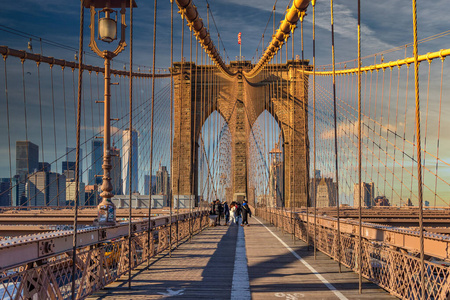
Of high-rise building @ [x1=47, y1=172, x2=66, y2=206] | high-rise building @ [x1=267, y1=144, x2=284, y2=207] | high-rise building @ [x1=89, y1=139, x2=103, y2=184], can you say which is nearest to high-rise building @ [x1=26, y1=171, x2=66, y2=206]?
high-rise building @ [x1=47, y1=172, x2=66, y2=206]

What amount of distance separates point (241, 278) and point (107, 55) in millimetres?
6677

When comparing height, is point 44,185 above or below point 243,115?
below

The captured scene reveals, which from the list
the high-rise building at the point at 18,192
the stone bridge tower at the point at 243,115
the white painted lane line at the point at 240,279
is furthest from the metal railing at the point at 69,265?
the stone bridge tower at the point at 243,115

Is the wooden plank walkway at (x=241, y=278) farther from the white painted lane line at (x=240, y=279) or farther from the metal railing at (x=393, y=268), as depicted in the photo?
the metal railing at (x=393, y=268)

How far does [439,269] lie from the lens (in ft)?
20.6

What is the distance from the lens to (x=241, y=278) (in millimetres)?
9578

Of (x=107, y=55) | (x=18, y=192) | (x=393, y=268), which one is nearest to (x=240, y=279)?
(x=393, y=268)

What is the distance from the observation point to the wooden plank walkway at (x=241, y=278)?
7852 mm

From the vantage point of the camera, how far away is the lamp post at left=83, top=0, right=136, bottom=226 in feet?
37.8

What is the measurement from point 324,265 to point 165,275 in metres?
3.63

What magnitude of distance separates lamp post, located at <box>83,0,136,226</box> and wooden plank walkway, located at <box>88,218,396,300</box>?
158 centimetres

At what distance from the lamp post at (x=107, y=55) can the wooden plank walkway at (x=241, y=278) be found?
158 centimetres

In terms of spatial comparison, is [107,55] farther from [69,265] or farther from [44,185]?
[44,185]

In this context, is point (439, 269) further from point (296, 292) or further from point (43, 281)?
point (43, 281)
